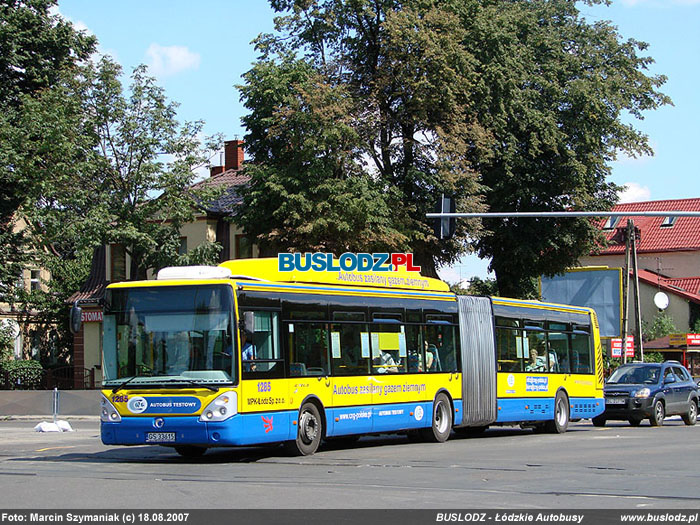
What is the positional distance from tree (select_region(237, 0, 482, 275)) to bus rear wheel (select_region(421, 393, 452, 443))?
13654 mm

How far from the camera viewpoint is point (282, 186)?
1398 inches

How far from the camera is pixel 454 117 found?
37.9 m

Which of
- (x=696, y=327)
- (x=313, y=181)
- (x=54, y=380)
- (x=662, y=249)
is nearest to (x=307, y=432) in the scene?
(x=313, y=181)

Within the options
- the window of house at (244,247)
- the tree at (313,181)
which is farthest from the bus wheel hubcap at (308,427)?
the window of house at (244,247)

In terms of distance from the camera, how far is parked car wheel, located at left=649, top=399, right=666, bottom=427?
27.9 m

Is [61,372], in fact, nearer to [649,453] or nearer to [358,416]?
[358,416]

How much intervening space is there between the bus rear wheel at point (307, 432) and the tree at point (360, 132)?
17.0 meters

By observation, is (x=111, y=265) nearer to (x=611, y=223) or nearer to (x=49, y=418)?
(x=49, y=418)

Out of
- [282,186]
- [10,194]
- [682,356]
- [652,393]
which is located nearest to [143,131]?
[282,186]

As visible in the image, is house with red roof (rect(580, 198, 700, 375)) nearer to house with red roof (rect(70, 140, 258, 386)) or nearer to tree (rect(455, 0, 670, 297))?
tree (rect(455, 0, 670, 297))

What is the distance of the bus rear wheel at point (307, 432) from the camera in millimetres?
17312

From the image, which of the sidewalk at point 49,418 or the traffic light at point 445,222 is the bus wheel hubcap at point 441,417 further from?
the sidewalk at point 49,418

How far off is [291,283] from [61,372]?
29.6 m

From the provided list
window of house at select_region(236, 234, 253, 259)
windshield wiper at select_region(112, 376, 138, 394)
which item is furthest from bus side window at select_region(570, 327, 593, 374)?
window of house at select_region(236, 234, 253, 259)
